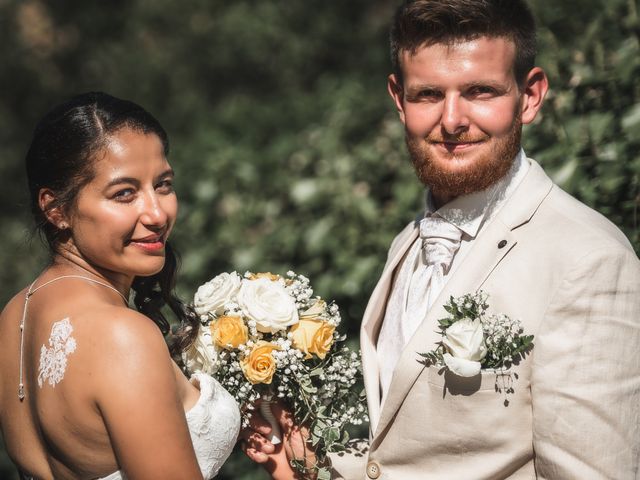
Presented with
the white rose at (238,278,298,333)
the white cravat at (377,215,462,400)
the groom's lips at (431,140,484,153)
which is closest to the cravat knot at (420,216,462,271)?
the white cravat at (377,215,462,400)

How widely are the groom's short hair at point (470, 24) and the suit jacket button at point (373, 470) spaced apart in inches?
59.5

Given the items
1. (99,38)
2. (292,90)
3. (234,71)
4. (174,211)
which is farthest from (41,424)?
(99,38)

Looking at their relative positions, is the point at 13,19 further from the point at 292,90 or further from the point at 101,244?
the point at 101,244

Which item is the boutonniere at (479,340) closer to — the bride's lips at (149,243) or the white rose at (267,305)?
the white rose at (267,305)

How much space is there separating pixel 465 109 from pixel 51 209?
1.50 metres

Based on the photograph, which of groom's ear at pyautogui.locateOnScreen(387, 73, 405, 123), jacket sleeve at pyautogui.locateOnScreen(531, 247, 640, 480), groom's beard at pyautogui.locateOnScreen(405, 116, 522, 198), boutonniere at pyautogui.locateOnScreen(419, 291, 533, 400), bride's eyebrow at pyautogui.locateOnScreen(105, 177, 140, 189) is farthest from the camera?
groom's ear at pyautogui.locateOnScreen(387, 73, 405, 123)

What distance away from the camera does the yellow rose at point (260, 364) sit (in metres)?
2.82

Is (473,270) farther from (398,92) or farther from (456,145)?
(398,92)

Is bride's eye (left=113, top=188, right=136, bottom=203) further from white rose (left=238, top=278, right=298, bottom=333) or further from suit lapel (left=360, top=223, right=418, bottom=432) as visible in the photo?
suit lapel (left=360, top=223, right=418, bottom=432)

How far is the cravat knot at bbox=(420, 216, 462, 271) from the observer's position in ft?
9.82

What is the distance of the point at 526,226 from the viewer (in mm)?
2719

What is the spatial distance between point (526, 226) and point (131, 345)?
4.55 ft

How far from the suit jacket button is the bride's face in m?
1.07

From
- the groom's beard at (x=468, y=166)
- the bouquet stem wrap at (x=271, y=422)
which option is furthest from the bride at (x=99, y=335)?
the groom's beard at (x=468, y=166)
